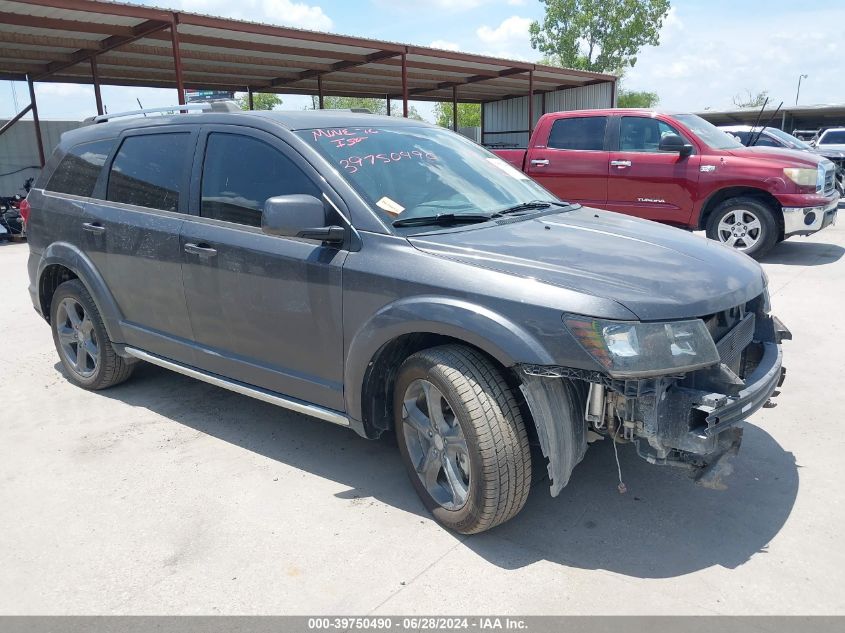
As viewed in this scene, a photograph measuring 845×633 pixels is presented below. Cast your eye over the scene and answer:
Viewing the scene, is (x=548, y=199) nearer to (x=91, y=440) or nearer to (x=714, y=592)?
(x=714, y=592)

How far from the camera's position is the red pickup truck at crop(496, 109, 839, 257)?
836 centimetres

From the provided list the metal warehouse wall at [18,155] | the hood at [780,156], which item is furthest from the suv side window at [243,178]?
the metal warehouse wall at [18,155]

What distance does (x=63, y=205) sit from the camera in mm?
4621

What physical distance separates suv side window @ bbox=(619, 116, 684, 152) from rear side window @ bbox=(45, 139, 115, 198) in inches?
271

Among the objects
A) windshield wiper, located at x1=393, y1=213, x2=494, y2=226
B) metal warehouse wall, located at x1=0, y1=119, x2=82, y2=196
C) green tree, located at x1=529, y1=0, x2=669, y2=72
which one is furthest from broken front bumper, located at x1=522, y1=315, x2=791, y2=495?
green tree, located at x1=529, y1=0, x2=669, y2=72

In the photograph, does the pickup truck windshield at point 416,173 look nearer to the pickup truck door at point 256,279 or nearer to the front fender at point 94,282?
the pickup truck door at point 256,279

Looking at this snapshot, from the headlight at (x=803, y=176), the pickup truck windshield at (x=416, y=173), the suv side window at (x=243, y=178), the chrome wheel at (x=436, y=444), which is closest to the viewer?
the chrome wheel at (x=436, y=444)

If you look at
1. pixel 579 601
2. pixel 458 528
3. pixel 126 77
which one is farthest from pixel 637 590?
pixel 126 77

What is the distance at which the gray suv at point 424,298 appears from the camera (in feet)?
8.44

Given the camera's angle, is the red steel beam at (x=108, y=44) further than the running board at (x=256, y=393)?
Yes

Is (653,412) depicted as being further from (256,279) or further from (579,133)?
(579,133)

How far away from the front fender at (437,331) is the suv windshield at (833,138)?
2029 centimetres

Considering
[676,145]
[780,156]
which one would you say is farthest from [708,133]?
[780,156]
